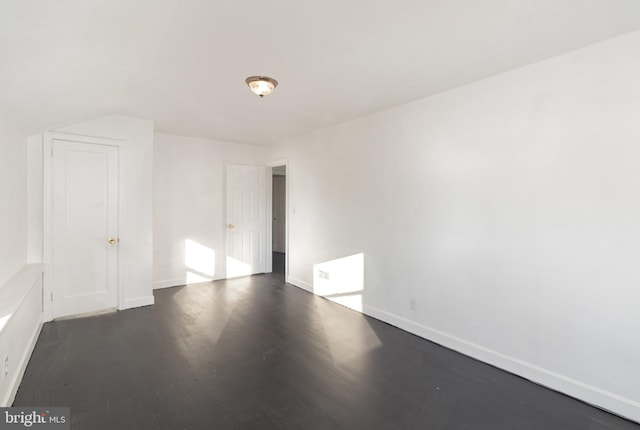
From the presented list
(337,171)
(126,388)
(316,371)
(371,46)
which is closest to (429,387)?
(316,371)

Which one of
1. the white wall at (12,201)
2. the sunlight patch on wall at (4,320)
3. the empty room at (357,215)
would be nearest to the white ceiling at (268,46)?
the empty room at (357,215)

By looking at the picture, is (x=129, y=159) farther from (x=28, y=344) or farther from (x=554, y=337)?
(x=554, y=337)

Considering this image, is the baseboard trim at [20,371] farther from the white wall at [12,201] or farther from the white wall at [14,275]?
the white wall at [12,201]

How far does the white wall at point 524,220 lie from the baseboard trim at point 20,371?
3376 mm

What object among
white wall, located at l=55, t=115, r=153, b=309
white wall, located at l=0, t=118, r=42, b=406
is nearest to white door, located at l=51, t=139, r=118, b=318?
white wall, located at l=55, t=115, r=153, b=309

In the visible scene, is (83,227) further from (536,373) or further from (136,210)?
(536,373)

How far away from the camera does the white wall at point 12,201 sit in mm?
2551

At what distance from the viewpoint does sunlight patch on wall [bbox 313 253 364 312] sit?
164 inches

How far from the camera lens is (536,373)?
2523 millimetres

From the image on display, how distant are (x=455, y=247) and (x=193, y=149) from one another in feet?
14.9

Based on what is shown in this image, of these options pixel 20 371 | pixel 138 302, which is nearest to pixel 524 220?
pixel 20 371

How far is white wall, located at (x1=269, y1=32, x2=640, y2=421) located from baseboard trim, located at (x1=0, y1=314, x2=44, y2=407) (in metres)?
3.38

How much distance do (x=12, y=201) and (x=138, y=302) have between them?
1971 millimetres

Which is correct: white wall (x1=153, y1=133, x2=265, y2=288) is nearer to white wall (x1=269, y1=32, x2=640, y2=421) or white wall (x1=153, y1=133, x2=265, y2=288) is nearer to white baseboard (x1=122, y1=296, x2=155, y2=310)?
white baseboard (x1=122, y1=296, x2=155, y2=310)
